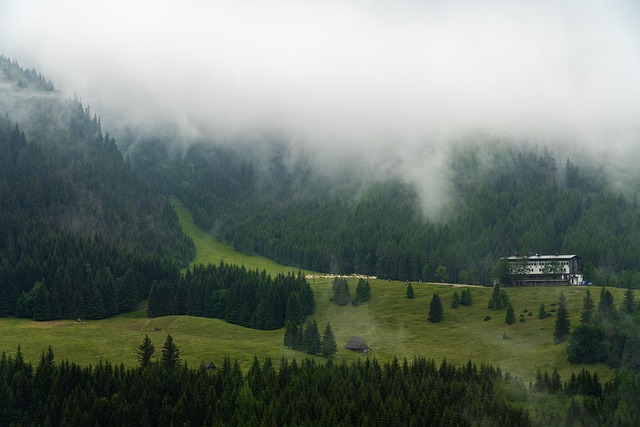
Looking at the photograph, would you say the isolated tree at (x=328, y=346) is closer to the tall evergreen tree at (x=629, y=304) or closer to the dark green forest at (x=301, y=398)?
the dark green forest at (x=301, y=398)

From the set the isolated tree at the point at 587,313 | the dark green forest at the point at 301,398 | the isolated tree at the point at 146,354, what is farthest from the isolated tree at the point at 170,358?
the isolated tree at the point at 587,313

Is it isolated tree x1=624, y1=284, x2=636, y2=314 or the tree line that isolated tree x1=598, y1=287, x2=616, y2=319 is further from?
the tree line

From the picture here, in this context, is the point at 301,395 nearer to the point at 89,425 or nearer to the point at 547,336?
the point at 89,425

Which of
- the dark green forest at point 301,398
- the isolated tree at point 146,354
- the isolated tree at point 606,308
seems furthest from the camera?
the isolated tree at point 606,308

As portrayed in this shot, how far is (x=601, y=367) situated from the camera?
164 m

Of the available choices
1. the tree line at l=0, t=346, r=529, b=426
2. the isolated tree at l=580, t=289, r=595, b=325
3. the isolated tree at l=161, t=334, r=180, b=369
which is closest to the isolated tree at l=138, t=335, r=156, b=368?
the isolated tree at l=161, t=334, r=180, b=369

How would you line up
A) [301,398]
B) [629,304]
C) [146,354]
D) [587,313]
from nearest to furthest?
[301,398] → [146,354] → [587,313] → [629,304]

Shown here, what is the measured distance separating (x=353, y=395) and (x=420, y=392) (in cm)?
1299

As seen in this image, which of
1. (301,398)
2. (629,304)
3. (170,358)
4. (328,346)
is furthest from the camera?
(328,346)

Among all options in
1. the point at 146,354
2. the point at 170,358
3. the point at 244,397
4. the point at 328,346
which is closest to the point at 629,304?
the point at 328,346

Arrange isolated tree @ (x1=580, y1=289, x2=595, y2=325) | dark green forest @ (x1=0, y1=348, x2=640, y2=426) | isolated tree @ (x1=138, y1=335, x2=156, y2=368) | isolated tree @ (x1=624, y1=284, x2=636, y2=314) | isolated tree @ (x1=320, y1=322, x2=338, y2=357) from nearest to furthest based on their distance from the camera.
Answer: dark green forest @ (x1=0, y1=348, x2=640, y2=426)
isolated tree @ (x1=138, y1=335, x2=156, y2=368)
isolated tree @ (x1=580, y1=289, x2=595, y2=325)
isolated tree @ (x1=624, y1=284, x2=636, y2=314)
isolated tree @ (x1=320, y1=322, x2=338, y2=357)

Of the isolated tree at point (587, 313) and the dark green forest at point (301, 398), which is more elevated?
the isolated tree at point (587, 313)

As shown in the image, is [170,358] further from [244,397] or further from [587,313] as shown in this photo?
[587,313]

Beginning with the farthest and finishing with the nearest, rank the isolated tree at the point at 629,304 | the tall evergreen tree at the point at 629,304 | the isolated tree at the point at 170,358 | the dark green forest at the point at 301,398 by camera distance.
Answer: the isolated tree at the point at 629,304 < the tall evergreen tree at the point at 629,304 < the isolated tree at the point at 170,358 < the dark green forest at the point at 301,398
